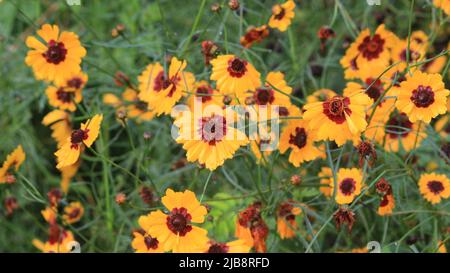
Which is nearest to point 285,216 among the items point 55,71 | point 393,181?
point 393,181

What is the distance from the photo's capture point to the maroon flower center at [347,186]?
1.47 meters

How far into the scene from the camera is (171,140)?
6.05 ft

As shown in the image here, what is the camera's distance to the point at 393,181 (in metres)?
1.62

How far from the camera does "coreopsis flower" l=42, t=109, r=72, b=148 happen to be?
2.01 meters

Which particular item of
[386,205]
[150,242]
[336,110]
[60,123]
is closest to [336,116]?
[336,110]

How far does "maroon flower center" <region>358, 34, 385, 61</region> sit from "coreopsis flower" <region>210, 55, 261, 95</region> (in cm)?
45

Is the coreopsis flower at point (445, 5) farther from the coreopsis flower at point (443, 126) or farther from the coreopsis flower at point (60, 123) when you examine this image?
the coreopsis flower at point (60, 123)

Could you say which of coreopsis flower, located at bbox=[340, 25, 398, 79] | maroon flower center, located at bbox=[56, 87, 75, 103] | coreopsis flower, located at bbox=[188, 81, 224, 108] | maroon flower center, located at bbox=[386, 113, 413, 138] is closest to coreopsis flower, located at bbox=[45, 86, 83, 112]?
maroon flower center, located at bbox=[56, 87, 75, 103]

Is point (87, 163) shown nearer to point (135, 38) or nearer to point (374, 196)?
point (135, 38)

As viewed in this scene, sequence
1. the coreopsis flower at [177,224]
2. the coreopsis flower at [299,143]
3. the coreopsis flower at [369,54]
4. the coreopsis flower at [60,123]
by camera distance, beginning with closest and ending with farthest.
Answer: the coreopsis flower at [177,224]
the coreopsis flower at [299,143]
the coreopsis flower at [369,54]
the coreopsis flower at [60,123]

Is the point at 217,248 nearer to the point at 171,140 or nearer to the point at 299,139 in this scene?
the point at 299,139

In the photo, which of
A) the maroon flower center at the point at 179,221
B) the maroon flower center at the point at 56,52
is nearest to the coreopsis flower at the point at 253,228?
the maroon flower center at the point at 179,221

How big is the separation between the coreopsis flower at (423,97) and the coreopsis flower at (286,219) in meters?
0.38

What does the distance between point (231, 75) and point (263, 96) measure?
6.1 inches
